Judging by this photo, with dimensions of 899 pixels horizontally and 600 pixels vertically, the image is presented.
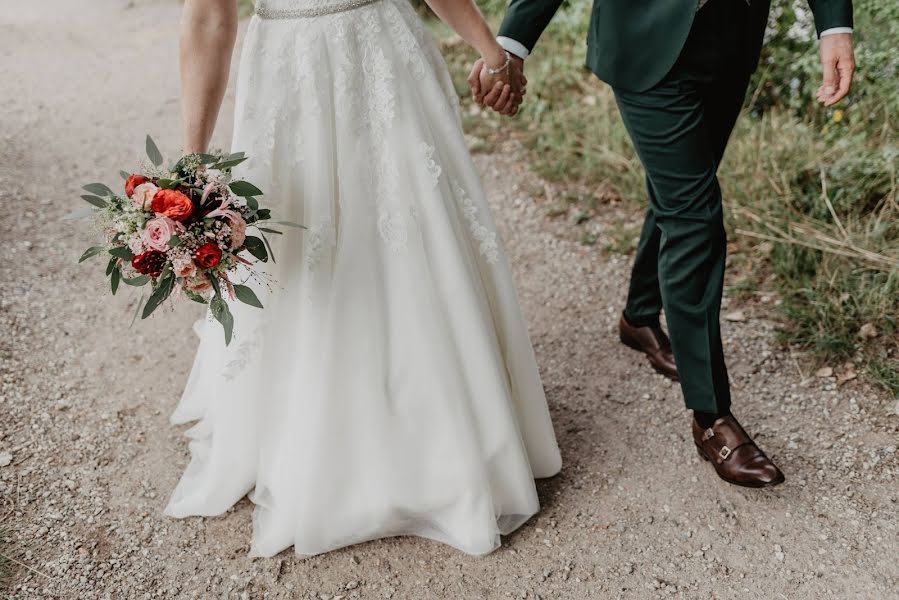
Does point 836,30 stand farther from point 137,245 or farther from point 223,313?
point 137,245

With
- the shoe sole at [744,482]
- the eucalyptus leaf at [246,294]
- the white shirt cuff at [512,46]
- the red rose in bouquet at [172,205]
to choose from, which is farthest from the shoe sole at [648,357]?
the red rose in bouquet at [172,205]

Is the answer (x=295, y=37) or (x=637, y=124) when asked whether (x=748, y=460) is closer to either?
(x=637, y=124)

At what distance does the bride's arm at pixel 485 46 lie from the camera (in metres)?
2.26

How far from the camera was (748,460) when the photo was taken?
97.6 inches

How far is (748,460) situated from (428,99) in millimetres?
1472

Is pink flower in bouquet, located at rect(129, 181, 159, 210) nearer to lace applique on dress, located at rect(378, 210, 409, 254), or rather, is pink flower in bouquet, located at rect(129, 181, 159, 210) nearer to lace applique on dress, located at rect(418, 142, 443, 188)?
lace applique on dress, located at rect(378, 210, 409, 254)

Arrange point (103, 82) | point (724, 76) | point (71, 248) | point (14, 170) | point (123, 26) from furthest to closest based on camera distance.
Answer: point (123, 26), point (103, 82), point (14, 170), point (71, 248), point (724, 76)

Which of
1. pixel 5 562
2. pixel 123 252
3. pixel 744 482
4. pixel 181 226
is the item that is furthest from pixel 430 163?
pixel 5 562

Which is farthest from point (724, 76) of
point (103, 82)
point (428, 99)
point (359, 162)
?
point (103, 82)

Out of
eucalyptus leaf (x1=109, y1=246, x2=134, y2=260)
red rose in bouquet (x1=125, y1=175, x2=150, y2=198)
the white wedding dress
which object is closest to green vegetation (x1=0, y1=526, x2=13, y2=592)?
the white wedding dress

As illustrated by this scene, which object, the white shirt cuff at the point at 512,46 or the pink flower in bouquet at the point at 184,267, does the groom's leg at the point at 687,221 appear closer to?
the white shirt cuff at the point at 512,46

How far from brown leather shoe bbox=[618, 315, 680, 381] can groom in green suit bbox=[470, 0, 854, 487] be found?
0.52 metres

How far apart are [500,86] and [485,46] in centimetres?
15

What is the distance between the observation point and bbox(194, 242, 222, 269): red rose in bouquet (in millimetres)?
1853
